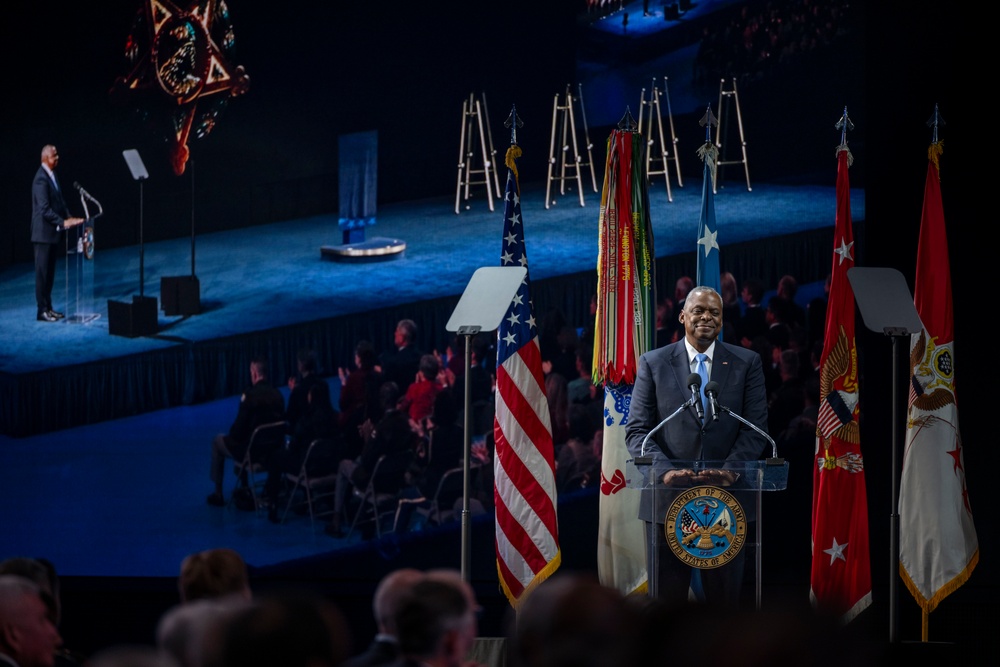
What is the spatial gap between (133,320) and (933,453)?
165 inches

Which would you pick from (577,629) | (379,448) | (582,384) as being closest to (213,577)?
(577,629)

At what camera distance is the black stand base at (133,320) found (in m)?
7.48


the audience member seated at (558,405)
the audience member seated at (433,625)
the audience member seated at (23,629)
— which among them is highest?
the audience member seated at (433,625)

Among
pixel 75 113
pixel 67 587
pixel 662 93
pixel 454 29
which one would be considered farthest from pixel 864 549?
pixel 75 113

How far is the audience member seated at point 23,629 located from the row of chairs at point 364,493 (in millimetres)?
A: 3882

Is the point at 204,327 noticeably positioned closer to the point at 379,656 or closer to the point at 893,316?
the point at 893,316

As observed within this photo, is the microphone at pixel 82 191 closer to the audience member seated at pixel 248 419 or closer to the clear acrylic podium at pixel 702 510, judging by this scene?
the audience member seated at pixel 248 419

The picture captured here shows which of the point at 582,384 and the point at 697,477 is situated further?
the point at 582,384

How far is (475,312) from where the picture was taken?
584 cm

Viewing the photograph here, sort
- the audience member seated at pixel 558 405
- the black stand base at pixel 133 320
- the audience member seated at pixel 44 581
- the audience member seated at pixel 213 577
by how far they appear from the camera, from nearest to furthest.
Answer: the audience member seated at pixel 213 577, the audience member seated at pixel 44 581, the audience member seated at pixel 558 405, the black stand base at pixel 133 320

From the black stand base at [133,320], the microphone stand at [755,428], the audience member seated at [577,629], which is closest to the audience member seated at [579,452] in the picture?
Answer: the microphone stand at [755,428]

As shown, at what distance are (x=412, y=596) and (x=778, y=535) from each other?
460 cm

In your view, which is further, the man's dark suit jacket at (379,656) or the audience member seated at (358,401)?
the audience member seated at (358,401)

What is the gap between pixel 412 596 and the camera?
311cm
